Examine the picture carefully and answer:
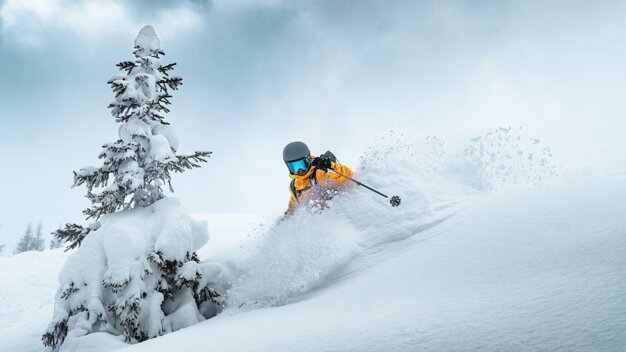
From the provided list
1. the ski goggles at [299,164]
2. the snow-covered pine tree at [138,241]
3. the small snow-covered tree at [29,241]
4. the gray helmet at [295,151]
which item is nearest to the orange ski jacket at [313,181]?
the ski goggles at [299,164]

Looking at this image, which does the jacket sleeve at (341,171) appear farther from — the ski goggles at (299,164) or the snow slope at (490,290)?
the snow slope at (490,290)

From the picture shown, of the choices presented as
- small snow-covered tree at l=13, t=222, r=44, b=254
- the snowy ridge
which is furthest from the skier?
small snow-covered tree at l=13, t=222, r=44, b=254

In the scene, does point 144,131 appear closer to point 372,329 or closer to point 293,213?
point 293,213

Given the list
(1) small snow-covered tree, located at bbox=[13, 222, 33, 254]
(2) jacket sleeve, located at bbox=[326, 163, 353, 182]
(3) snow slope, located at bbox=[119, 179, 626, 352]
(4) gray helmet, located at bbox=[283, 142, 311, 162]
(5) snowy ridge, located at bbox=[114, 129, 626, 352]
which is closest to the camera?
(3) snow slope, located at bbox=[119, 179, 626, 352]

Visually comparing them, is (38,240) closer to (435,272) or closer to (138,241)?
(138,241)

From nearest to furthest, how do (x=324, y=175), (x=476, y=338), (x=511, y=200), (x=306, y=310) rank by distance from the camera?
1. (x=476, y=338)
2. (x=306, y=310)
3. (x=511, y=200)
4. (x=324, y=175)

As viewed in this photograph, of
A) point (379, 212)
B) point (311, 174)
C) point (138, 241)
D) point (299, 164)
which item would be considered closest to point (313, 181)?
point (311, 174)

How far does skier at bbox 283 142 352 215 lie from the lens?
7.57 meters

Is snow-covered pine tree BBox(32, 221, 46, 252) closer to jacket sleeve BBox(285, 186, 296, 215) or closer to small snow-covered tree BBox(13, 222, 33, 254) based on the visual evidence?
small snow-covered tree BBox(13, 222, 33, 254)

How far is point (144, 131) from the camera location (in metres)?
7.92

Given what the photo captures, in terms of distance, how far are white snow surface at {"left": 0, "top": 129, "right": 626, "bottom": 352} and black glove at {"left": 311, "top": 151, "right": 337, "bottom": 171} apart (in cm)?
77

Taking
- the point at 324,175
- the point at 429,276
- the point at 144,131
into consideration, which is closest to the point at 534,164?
the point at 324,175

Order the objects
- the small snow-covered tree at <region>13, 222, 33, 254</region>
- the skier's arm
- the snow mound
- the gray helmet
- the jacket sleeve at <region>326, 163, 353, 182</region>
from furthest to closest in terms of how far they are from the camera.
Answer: the small snow-covered tree at <region>13, 222, 33, 254</region> → the skier's arm → the gray helmet → the jacket sleeve at <region>326, 163, 353, 182</region> → the snow mound

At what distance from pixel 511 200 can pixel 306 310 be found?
3.67 meters
